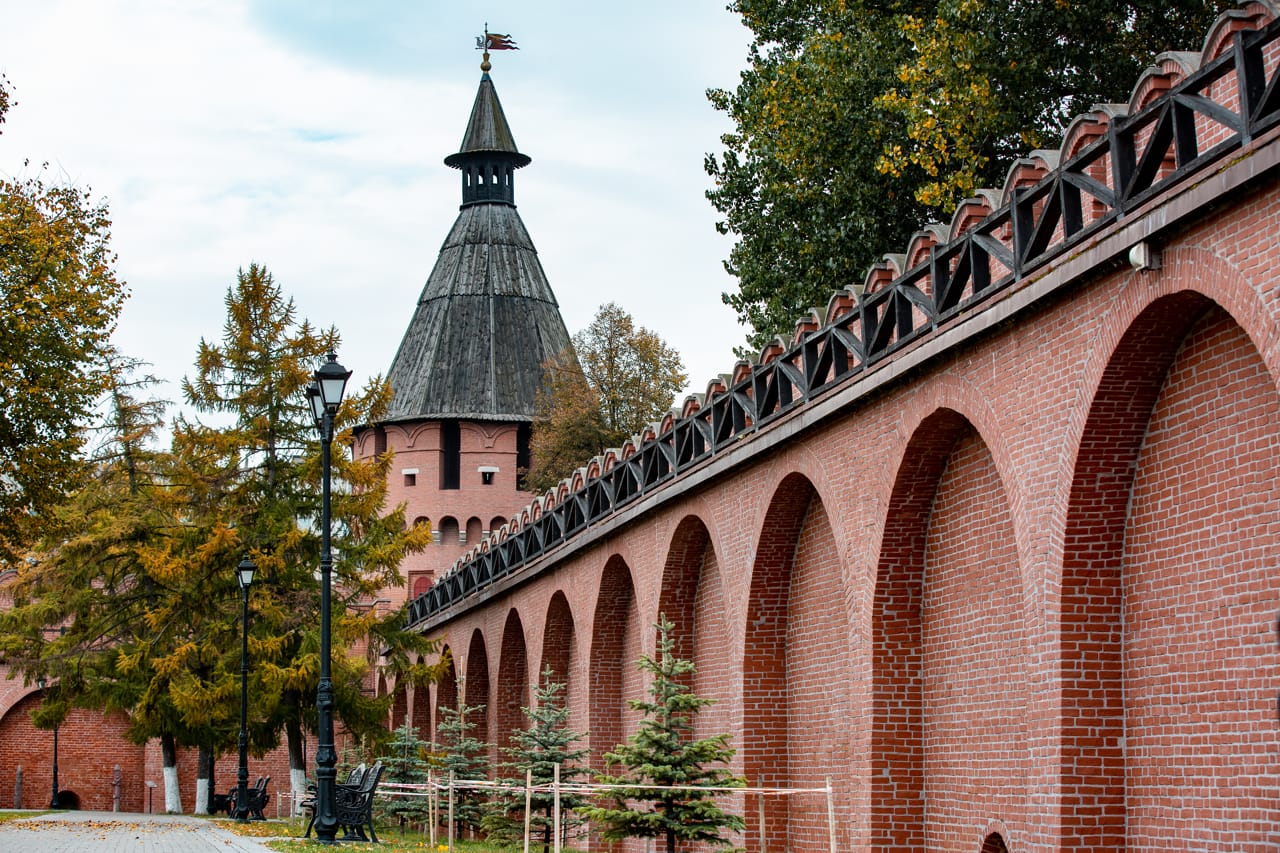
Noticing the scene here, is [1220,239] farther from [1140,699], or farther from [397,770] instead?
[397,770]

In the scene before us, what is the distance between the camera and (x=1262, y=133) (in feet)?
31.6

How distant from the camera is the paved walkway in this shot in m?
19.0

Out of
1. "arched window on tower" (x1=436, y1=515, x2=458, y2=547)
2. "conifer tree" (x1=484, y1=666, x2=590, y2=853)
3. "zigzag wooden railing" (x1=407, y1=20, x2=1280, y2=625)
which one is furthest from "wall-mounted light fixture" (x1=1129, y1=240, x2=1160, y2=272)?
"arched window on tower" (x1=436, y1=515, x2=458, y2=547)

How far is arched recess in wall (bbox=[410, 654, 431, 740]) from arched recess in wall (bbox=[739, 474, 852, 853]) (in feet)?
86.4

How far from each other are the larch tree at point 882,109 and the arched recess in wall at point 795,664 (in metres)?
3.81

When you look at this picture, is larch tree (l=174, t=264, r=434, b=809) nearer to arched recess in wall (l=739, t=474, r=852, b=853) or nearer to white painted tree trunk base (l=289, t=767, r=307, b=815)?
white painted tree trunk base (l=289, t=767, r=307, b=815)

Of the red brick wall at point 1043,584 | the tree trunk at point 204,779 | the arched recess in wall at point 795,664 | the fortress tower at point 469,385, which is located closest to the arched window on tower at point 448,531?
the fortress tower at point 469,385

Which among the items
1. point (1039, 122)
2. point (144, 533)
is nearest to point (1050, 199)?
point (1039, 122)

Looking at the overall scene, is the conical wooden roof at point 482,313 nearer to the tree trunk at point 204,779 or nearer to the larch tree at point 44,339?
the tree trunk at point 204,779

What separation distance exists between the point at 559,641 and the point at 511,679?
420 cm

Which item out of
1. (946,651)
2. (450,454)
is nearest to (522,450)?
(450,454)

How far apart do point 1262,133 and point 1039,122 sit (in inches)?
635

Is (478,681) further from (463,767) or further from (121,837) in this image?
(121,837)

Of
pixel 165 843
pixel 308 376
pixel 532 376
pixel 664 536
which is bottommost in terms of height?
pixel 165 843
